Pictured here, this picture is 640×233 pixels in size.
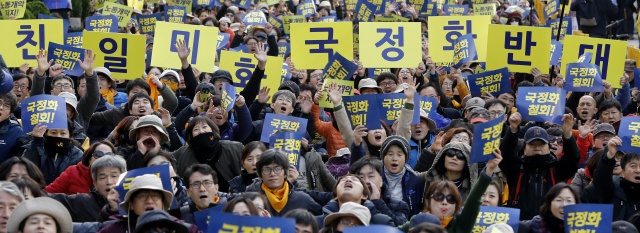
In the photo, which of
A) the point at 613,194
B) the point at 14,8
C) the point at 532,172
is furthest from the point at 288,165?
the point at 14,8

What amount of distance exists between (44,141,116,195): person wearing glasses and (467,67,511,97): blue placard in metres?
5.01

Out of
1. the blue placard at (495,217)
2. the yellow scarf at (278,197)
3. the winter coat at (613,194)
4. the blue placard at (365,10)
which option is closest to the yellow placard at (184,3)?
the blue placard at (365,10)

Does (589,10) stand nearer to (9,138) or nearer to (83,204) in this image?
(9,138)

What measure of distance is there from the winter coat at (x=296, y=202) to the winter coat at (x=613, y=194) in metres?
2.38

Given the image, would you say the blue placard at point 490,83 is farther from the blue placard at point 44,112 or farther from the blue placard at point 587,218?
the blue placard at point 44,112

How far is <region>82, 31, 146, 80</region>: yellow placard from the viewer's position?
10.1m

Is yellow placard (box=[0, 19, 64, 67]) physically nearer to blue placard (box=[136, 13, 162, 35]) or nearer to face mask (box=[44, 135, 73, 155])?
face mask (box=[44, 135, 73, 155])

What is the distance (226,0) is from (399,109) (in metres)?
10.6

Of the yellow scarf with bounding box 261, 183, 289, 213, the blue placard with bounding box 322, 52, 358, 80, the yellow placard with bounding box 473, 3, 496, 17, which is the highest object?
the yellow placard with bounding box 473, 3, 496, 17

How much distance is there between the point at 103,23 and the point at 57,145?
226 inches

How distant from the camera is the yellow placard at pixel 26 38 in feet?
33.3

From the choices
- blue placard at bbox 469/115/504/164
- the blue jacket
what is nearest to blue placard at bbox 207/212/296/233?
blue placard at bbox 469/115/504/164

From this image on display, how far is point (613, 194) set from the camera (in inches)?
272

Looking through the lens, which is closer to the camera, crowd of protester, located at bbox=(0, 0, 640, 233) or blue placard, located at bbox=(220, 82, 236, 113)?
crowd of protester, located at bbox=(0, 0, 640, 233)
